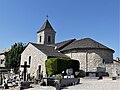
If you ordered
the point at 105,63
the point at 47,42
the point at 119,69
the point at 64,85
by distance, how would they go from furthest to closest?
the point at 47,42 → the point at 105,63 → the point at 119,69 → the point at 64,85

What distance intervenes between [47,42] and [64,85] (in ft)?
110

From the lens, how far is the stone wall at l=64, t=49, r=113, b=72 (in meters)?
34.9

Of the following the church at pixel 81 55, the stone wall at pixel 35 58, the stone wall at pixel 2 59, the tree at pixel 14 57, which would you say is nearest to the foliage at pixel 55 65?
the stone wall at pixel 35 58

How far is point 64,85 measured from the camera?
18.5 m

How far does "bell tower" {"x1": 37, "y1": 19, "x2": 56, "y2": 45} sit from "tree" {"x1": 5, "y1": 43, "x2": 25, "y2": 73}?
6.25m

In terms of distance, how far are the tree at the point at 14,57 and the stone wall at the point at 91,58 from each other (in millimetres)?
16231

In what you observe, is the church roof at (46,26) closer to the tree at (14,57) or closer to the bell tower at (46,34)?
the bell tower at (46,34)

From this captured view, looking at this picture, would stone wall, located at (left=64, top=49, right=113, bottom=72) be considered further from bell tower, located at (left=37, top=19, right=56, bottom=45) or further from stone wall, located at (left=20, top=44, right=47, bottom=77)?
bell tower, located at (left=37, top=19, right=56, bottom=45)

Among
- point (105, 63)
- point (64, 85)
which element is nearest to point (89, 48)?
point (105, 63)

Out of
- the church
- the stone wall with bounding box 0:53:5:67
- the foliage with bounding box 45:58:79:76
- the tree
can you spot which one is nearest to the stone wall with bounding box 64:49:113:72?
the church

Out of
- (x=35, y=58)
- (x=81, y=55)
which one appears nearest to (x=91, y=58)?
(x=81, y=55)

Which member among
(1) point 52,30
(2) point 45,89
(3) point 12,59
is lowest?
(2) point 45,89

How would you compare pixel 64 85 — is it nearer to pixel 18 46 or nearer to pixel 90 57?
pixel 90 57

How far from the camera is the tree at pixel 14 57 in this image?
4619cm
